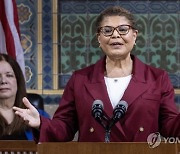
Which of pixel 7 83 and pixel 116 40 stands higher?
pixel 116 40

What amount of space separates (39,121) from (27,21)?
2813mm

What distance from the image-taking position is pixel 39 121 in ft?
6.88

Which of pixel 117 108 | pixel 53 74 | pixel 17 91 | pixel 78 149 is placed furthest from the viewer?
pixel 53 74

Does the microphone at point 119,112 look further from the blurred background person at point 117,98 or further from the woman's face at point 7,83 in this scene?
the woman's face at point 7,83

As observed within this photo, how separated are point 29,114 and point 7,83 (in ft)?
2.89

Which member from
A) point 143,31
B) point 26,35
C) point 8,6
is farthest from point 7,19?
point 143,31

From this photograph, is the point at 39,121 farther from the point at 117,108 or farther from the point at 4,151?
the point at 117,108

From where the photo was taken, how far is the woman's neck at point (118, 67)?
2260 mm

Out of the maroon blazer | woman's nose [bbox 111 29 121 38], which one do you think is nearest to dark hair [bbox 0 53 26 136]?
the maroon blazer

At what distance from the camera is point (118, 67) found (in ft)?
7.43

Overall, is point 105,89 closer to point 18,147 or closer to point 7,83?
point 18,147

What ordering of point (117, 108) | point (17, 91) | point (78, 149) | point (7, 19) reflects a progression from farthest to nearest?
1. point (7, 19)
2. point (17, 91)
3. point (117, 108)
4. point (78, 149)

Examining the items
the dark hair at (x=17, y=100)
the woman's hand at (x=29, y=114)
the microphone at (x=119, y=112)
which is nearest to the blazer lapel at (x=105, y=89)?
the microphone at (x=119, y=112)

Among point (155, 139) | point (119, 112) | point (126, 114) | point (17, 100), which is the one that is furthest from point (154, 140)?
point (17, 100)
